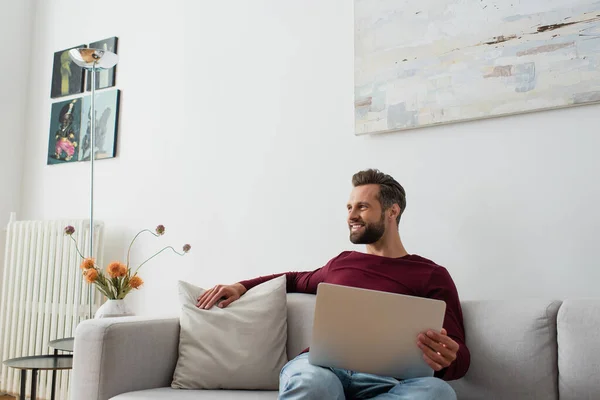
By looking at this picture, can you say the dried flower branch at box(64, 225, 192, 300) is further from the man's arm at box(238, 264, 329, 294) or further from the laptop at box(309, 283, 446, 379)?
the laptop at box(309, 283, 446, 379)

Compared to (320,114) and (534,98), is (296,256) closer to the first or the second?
(320,114)

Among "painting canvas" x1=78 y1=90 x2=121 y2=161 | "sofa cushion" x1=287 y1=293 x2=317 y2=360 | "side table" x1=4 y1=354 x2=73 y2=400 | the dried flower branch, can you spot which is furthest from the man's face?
"painting canvas" x1=78 y1=90 x2=121 y2=161

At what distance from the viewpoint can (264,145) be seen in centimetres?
287

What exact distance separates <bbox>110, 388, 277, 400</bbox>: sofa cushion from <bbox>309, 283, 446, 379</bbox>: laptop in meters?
0.42

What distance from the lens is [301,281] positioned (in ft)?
7.62

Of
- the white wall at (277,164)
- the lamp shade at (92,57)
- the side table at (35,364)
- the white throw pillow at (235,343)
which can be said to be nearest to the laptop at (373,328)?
the white throw pillow at (235,343)

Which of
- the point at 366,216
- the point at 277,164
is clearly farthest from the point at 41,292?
the point at 366,216

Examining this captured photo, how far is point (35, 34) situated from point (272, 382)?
3092 millimetres

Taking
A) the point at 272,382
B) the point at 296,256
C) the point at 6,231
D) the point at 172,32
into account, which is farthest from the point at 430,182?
the point at 6,231

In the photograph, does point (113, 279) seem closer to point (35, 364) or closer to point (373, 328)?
point (35, 364)

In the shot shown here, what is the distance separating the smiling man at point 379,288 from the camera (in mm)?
1557

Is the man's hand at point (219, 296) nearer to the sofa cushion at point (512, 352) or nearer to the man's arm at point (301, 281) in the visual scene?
the man's arm at point (301, 281)

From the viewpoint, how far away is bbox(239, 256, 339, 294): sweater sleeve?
7.46ft

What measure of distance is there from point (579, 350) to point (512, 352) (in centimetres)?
18
